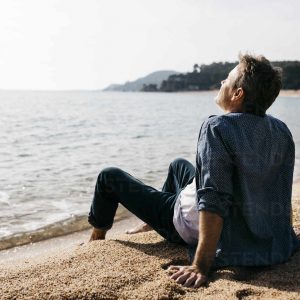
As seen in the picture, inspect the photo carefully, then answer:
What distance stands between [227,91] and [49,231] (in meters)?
3.59

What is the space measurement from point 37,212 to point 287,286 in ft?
14.8

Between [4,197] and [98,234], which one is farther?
[4,197]

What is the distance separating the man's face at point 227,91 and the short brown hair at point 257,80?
0.13ft

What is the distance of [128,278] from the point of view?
9.78 ft

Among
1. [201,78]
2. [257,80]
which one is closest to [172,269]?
[257,80]

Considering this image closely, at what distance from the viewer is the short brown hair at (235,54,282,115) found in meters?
2.86

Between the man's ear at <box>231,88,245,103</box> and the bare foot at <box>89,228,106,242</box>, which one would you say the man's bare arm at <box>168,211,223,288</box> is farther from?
the bare foot at <box>89,228,106,242</box>

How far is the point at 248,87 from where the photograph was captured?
2.88 m

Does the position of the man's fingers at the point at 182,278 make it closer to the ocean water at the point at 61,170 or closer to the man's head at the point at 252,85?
the man's head at the point at 252,85

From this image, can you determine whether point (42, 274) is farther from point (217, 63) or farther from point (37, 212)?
point (217, 63)

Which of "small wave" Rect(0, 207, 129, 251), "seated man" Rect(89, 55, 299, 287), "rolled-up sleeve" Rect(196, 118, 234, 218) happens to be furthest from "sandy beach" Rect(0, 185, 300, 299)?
"small wave" Rect(0, 207, 129, 251)

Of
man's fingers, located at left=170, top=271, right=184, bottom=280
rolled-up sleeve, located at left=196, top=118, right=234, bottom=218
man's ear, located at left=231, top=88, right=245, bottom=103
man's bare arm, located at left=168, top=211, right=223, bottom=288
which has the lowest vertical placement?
man's fingers, located at left=170, top=271, right=184, bottom=280

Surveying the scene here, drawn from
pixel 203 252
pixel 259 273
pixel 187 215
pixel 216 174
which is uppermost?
pixel 216 174

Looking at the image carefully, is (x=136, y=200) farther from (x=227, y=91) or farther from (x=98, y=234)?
(x=227, y=91)
